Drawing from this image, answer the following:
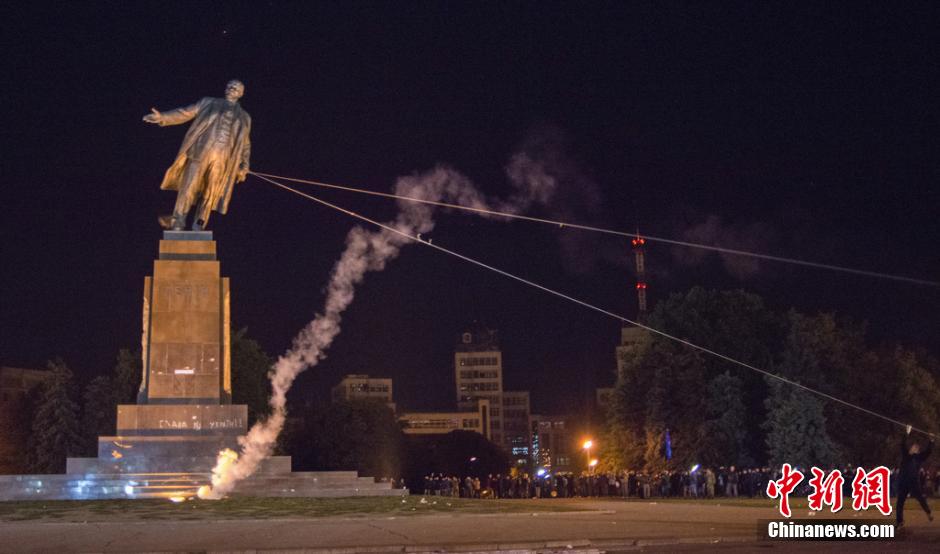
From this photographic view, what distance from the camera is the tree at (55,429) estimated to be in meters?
58.3

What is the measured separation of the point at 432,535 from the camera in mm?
15094

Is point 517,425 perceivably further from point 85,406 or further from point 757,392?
point 757,392

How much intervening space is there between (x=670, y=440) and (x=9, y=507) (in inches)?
1366

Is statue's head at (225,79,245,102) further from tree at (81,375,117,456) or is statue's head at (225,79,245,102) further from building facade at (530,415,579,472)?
building facade at (530,415,579,472)

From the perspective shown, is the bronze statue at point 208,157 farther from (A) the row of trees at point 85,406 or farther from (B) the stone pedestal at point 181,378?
(A) the row of trees at point 85,406

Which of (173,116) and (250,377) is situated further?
(250,377)

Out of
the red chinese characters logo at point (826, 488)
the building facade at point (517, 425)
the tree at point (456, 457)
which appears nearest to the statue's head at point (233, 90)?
the red chinese characters logo at point (826, 488)

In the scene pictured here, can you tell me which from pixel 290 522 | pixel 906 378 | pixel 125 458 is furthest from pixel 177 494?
pixel 906 378

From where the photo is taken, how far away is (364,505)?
22.0m

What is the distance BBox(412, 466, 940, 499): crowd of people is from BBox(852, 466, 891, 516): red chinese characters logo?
836 inches

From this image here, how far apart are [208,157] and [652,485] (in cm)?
2510

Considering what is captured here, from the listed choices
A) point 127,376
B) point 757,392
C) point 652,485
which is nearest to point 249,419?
point 127,376

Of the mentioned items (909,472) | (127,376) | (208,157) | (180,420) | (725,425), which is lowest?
(909,472)

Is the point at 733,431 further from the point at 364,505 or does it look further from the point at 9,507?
the point at 9,507
